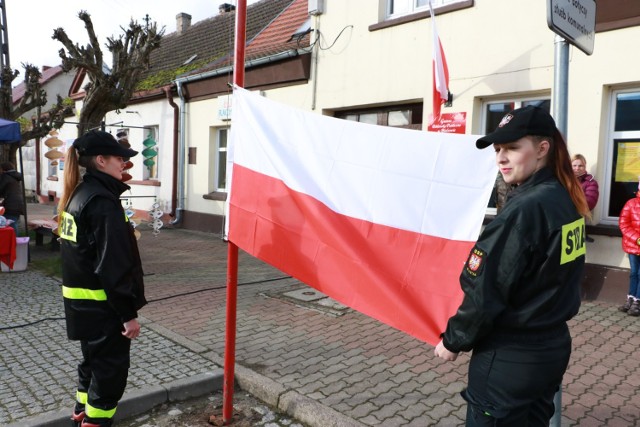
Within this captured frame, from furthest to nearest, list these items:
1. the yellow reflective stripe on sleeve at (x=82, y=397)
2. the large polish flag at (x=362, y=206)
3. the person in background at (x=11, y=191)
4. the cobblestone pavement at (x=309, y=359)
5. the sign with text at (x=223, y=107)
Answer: the sign with text at (x=223, y=107) → the person in background at (x=11, y=191) → the cobblestone pavement at (x=309, y=359) → the yellow reflective stripe on sleeve at (x=82, y=397) → the large polish flag at (x=362, y=206)

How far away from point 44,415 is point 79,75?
21167 mm

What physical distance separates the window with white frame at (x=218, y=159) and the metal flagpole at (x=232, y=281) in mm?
9880

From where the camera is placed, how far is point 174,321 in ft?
18.2

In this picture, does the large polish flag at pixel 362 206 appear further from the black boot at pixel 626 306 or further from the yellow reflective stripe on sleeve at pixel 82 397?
the black boot at pixel 626 306

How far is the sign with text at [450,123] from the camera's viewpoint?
24.6 feet

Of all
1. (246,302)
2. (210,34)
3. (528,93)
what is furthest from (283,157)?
(210,34)

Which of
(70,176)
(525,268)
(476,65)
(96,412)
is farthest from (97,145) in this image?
(476,65)

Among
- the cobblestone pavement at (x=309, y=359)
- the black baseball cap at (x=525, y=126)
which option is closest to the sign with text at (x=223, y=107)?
the cobblestone pavement at (x=309, y=359)

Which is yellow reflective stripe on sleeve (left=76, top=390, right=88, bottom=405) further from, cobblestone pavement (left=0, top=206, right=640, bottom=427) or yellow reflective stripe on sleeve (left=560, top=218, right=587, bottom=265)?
yellow reflective stripe on sleeve (left=560, top=218, right=587, bottom=265)

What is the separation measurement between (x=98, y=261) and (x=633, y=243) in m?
5.58

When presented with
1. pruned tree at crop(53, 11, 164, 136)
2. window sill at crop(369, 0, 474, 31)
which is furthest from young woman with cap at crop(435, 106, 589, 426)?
pruned tree at crop(53, 11, 164, 136)

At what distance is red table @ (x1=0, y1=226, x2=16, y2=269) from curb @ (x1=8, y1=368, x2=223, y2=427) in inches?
219

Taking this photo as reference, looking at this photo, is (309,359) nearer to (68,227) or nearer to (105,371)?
(105,371)

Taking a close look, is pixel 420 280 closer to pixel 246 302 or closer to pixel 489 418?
pixel 489 418
